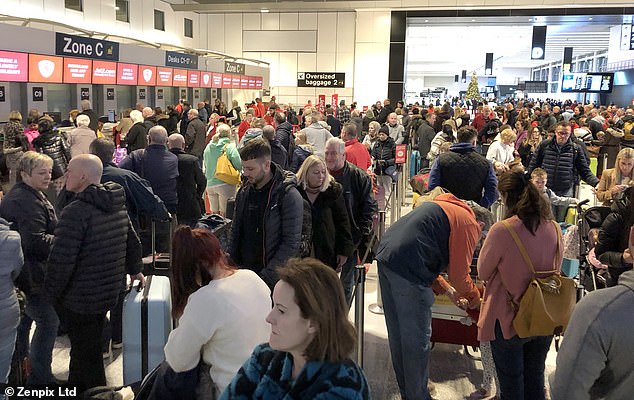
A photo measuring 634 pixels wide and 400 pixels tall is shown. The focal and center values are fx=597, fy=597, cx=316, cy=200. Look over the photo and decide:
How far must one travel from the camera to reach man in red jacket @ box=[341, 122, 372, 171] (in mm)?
7977

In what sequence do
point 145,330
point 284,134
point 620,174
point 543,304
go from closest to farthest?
point 543,304 < point 145,330 < point 620,174 < point 284,134

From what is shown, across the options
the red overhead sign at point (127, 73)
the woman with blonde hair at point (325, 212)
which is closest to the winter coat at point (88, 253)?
the woman with blonde hair at point (325, 212)

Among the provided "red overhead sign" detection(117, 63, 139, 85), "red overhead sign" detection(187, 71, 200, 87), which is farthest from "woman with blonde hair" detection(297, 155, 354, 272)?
"red overhead sign" detection(187, 71, 200, 87)

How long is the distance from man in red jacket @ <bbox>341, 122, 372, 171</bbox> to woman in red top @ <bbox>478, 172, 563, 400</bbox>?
466 cm

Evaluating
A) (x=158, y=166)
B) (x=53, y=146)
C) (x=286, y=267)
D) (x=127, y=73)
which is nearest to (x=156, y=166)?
(x=158, y=166)

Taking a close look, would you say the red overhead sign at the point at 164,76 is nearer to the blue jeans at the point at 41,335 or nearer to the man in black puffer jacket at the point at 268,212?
the blue jeans at the point at 41,335

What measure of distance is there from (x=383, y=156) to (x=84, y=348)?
6349mm

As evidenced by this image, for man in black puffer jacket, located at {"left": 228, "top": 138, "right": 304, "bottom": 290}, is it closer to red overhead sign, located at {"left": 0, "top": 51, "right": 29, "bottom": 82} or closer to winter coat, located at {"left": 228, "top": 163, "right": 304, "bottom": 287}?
winter coat, located at {"left": 228, "top": 163, "right": 304, "bottom": 287}

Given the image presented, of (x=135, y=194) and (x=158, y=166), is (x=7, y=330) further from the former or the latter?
(x=158, y=166)

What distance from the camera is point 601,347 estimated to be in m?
1.86

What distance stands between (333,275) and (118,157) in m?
8.77

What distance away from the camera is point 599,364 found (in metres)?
1.87

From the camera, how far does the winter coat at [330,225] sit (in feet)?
14.3

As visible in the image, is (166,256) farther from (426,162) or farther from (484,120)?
(484,120)
